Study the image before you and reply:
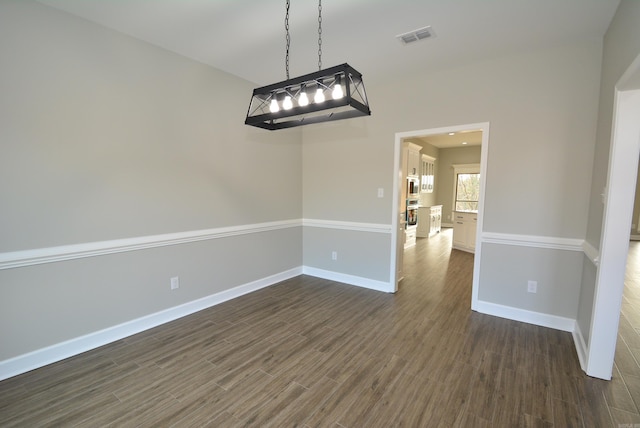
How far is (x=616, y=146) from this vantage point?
1.99 metres

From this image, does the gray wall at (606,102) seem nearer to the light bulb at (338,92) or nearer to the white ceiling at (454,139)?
the light bulb at (338,92)

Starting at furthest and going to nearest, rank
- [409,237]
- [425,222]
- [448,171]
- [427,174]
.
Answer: [448,171] → [427,174] → [425,222] → [409,237]

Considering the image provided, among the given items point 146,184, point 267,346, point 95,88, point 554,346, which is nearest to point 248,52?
A: point 95,88

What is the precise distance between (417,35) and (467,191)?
8396 millimetres

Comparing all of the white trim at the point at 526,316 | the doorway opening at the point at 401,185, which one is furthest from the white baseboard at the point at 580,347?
the doorway opening at the point at 401,185

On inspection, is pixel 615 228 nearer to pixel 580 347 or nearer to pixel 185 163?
pixel 580 347

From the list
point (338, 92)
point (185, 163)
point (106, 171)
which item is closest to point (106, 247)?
point (106, 171)

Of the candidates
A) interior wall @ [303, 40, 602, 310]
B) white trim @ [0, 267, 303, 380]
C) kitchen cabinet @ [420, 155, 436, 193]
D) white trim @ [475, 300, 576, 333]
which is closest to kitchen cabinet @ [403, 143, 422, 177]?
kitchen cabinet @ [420, 155, 436, 193]

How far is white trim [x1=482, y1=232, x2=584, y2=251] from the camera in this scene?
280cm

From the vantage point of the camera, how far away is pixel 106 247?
257cm

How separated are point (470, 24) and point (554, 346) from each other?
302 centimetres

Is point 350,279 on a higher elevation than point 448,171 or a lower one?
lower

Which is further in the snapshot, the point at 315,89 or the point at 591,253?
the point at 591,253

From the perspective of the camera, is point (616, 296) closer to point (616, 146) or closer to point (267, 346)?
point (616, 146)
